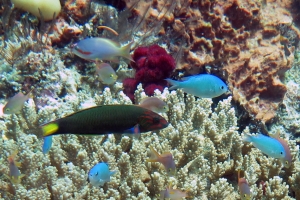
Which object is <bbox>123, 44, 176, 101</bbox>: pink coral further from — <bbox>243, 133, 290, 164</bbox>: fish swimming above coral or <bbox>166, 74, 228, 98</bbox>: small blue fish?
<bbox>243, 133, 290, 164</bbox>: fish swimming above coral

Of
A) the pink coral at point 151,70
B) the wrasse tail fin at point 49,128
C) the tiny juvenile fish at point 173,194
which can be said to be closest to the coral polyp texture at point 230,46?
the pink coral at point 151,70

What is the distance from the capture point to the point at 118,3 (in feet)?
16.8

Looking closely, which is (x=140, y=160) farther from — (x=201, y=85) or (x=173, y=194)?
(x=201, y=85)

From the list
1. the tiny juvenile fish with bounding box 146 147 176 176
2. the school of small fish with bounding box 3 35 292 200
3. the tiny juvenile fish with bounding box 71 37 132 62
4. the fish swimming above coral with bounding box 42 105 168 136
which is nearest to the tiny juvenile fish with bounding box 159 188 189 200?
the school of small fish with bounding box 3 35 292 200

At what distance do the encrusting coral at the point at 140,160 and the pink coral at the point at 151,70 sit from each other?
1.64ft

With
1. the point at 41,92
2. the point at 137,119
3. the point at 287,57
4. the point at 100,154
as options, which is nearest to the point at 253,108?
the point at 287,57

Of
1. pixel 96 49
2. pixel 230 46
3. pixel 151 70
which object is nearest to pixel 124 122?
pixel 96 49

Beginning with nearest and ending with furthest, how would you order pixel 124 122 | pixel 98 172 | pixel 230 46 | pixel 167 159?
pixel 124 122 < pixel 98 172 < pixel 167 159 < pixel 230 46

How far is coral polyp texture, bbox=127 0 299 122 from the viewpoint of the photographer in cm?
481

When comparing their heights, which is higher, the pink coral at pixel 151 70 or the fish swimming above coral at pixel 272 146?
the pink coral at pixel 151 70

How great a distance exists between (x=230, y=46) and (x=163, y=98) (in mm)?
1858

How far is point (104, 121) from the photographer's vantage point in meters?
1.59

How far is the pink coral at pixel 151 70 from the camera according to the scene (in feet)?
14.2

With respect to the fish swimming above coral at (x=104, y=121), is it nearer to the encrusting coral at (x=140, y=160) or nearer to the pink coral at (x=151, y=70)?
the encrusting coral at (x=140, y=160)
